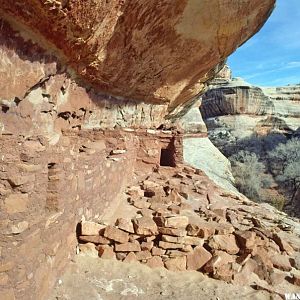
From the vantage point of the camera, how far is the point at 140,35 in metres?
5.12

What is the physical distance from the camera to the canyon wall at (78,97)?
7.81ft

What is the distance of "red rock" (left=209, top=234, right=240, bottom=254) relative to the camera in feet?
12.5

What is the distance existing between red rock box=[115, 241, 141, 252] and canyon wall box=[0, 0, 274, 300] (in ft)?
1.52

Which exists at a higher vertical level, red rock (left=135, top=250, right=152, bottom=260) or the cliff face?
the cliff face

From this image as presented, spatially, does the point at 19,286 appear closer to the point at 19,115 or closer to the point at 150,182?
the point at 19,115

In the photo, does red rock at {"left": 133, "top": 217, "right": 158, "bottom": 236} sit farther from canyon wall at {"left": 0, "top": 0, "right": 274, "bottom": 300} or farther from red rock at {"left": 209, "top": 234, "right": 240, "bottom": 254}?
red rock at {"left": 209, "top": 234, "right": 240, "bottom": 254}

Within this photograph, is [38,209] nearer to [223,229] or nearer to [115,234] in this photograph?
[115,234]

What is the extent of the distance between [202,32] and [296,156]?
61.9 feet

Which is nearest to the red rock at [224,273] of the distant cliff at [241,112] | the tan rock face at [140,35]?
the tan rock face at [140,35]

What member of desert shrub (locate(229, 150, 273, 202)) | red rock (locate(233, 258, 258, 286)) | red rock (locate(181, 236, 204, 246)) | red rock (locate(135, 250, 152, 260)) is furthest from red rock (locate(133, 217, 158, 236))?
desert shrub (locate(229, 150, 273, 202))

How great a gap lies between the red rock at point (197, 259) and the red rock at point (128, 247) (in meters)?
0.59

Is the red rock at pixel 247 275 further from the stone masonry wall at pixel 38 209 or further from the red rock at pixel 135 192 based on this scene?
the red rock at pixel 135 192

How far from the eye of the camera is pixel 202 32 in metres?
5.95

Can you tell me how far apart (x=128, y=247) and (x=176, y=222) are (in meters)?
0.62
